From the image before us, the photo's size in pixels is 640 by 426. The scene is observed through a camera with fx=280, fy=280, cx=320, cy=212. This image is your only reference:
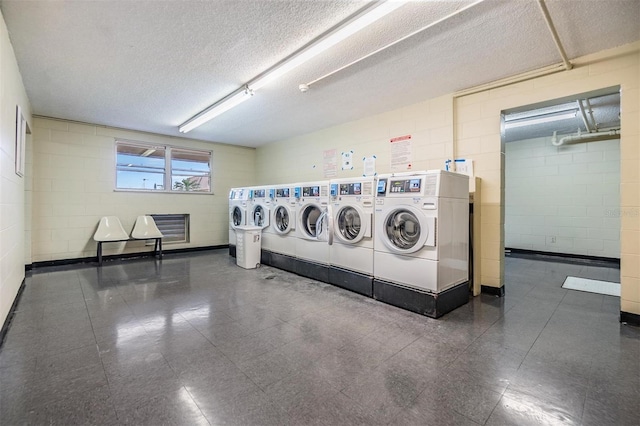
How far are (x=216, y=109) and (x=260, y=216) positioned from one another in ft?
6.72

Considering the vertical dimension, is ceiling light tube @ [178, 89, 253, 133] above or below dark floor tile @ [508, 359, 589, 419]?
above

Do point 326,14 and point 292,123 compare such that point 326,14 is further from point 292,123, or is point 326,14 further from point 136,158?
point 136,158

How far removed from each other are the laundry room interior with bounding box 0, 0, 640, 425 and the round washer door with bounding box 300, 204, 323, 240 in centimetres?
5

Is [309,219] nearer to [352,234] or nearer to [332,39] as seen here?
[352,234]

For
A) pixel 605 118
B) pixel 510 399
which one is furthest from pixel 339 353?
pixel 605 118

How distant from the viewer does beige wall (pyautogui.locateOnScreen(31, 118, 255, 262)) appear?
498 centimetres

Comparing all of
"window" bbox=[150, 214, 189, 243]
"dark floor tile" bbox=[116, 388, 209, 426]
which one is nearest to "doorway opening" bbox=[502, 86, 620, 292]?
"dark floor tile" bbox=[116, 388, 209, 426]

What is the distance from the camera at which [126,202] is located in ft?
19.2

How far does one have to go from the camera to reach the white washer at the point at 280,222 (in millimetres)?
4652

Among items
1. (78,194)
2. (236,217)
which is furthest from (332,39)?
(78,194)

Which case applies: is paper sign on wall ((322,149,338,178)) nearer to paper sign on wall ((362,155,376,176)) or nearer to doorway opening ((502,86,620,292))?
paper sign on wall ((362,155,376,176))

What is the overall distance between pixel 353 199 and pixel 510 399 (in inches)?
96.4

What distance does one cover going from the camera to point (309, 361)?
2.02 m

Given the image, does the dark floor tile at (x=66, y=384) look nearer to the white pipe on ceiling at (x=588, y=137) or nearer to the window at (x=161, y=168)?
the window at (x=161, y=168)
